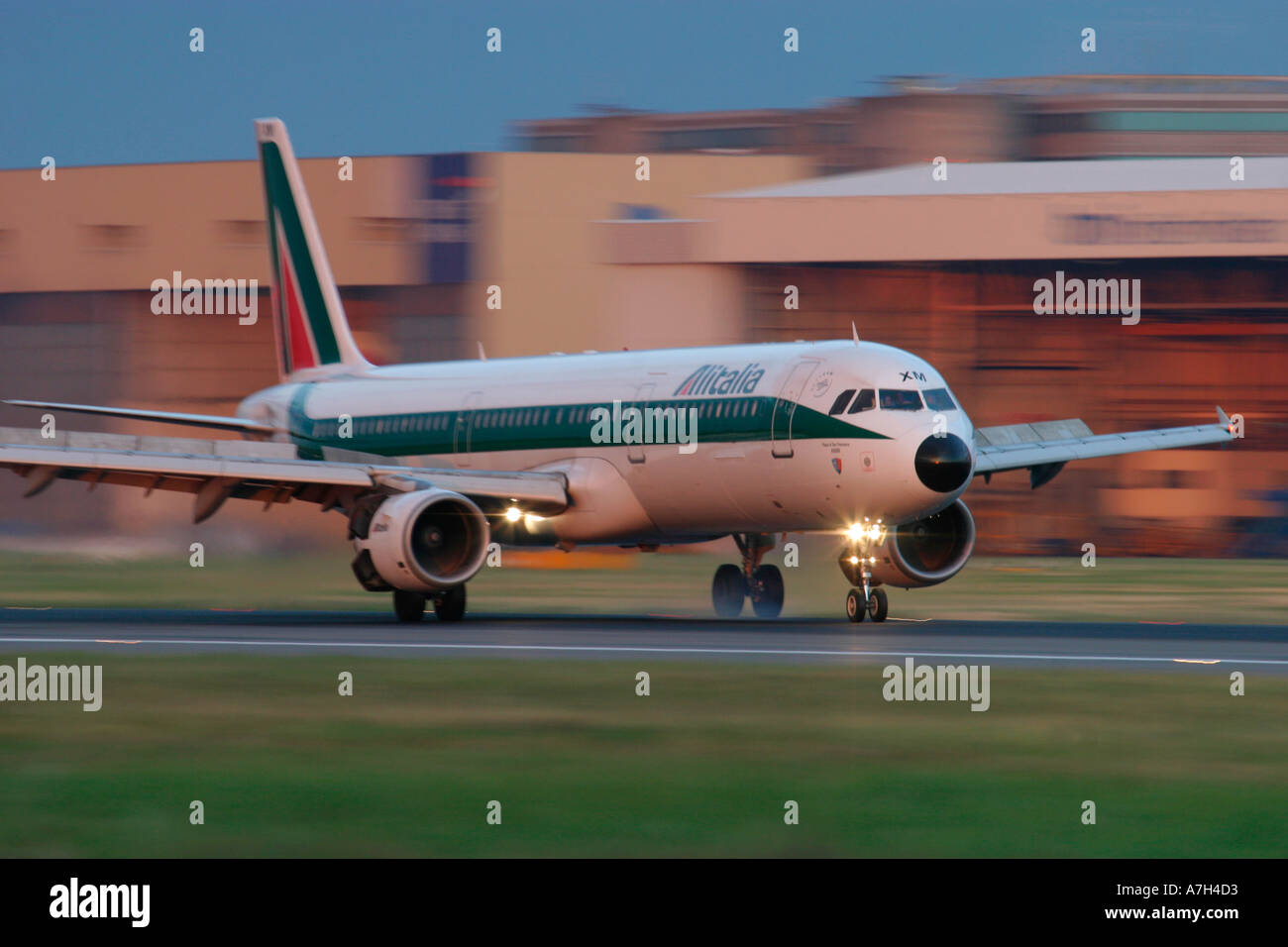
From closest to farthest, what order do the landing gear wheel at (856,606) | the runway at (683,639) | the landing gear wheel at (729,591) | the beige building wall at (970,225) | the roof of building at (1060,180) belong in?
the runway at (683,639)
the landing gear wheel at (856,606)
the landing gear wheel at (729,591)
the beige building wall at (970,225)
the roof of building at (1060,180)

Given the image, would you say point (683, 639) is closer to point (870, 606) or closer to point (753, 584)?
point (870, 606)

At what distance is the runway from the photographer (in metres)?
18.8

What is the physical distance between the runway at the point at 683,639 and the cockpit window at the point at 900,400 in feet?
8.82

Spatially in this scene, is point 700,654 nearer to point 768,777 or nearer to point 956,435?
point 956,435

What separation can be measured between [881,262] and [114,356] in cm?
2433

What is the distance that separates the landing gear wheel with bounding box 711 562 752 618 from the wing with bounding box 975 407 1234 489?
382 centimetres

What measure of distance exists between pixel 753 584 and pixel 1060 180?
32223 mm

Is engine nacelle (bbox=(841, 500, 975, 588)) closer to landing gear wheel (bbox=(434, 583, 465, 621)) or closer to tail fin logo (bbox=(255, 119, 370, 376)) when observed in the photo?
landing gear wheel (bbox=(434, 583, 465, 621))

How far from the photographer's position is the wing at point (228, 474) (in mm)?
24578

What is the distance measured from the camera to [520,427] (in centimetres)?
2877

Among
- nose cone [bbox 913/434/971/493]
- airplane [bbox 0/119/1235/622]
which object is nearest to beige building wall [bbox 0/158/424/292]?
airplane [bbox 0/119/1235/622]

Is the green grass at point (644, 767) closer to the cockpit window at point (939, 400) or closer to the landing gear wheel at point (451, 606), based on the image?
the cockpit window at point (939, 400)

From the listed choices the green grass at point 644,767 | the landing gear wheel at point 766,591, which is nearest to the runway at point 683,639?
the landing gear wheel at point 766,591

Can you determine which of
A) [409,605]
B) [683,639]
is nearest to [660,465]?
[409,605]
